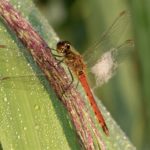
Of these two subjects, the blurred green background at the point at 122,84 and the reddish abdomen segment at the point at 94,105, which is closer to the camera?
the reddish abdomen segment at the point at 94,105

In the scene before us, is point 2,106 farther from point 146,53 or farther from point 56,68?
point 146,53

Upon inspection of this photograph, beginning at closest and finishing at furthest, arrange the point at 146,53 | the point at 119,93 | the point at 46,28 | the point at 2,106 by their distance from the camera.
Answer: the point at 2,106, the point at 46,28, the point at 146,53, the point at 119,93

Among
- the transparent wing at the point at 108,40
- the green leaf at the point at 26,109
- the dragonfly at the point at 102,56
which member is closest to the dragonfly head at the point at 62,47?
the dragonfly at the point at 102,56

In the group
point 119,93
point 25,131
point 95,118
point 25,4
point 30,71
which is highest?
point 25,4

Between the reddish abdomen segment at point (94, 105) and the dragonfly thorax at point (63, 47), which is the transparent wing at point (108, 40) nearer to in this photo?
the dragonfly thorax at point (63, 47)

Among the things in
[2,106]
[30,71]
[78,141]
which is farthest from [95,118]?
[2,106]

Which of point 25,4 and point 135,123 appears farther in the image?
point 135,123

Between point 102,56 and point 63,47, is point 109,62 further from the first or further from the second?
point 63,47
